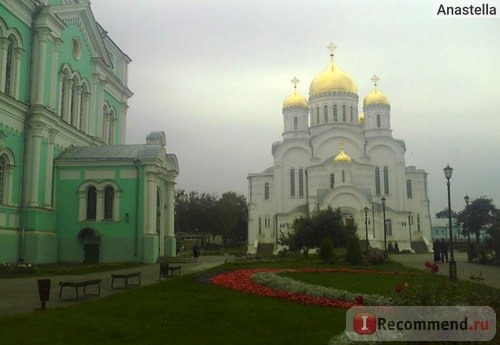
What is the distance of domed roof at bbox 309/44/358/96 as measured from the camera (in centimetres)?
6425

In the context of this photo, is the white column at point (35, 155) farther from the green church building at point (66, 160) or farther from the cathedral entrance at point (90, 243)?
the cathedral entrance at point (90, 243)

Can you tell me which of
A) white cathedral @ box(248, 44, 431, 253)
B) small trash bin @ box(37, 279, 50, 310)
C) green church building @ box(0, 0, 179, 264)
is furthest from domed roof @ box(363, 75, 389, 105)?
small trash bin @ box(37, 279, 50, 310)

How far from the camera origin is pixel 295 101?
6675 cm

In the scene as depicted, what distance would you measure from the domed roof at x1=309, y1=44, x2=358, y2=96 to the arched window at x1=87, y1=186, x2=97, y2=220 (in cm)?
3749

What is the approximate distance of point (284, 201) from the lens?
62781mm

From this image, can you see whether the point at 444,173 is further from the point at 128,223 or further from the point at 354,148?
the point at 354,148

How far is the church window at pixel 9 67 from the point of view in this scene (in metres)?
29.5

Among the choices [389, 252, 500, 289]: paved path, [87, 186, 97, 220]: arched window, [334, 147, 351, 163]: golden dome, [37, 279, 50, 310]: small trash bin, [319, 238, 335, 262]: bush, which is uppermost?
[334, 147, 351, 163]: golden dome

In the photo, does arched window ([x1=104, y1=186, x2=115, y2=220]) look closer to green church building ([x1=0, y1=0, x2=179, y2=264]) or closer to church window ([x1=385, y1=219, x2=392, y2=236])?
green church building ([x1=0, y1=0, x2=179, y2=264])

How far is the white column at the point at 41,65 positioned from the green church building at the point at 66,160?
0.06 meters

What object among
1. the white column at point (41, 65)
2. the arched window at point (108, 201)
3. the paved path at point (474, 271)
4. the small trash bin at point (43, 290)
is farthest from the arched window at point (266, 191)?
the small trash bin at point (43, 290)

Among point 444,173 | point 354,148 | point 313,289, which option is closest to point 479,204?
point 354,148

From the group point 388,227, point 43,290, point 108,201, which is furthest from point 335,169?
point 43,290

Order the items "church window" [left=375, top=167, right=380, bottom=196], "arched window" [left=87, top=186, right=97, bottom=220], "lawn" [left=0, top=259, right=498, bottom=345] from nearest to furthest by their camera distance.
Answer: "lawn" [left=0, top=259, right=498, bottom=345]
"arched window" [left=87, top=186, right=97, bottom=220]
"church window" [left=375, top=167, right=380, bottom=196]
